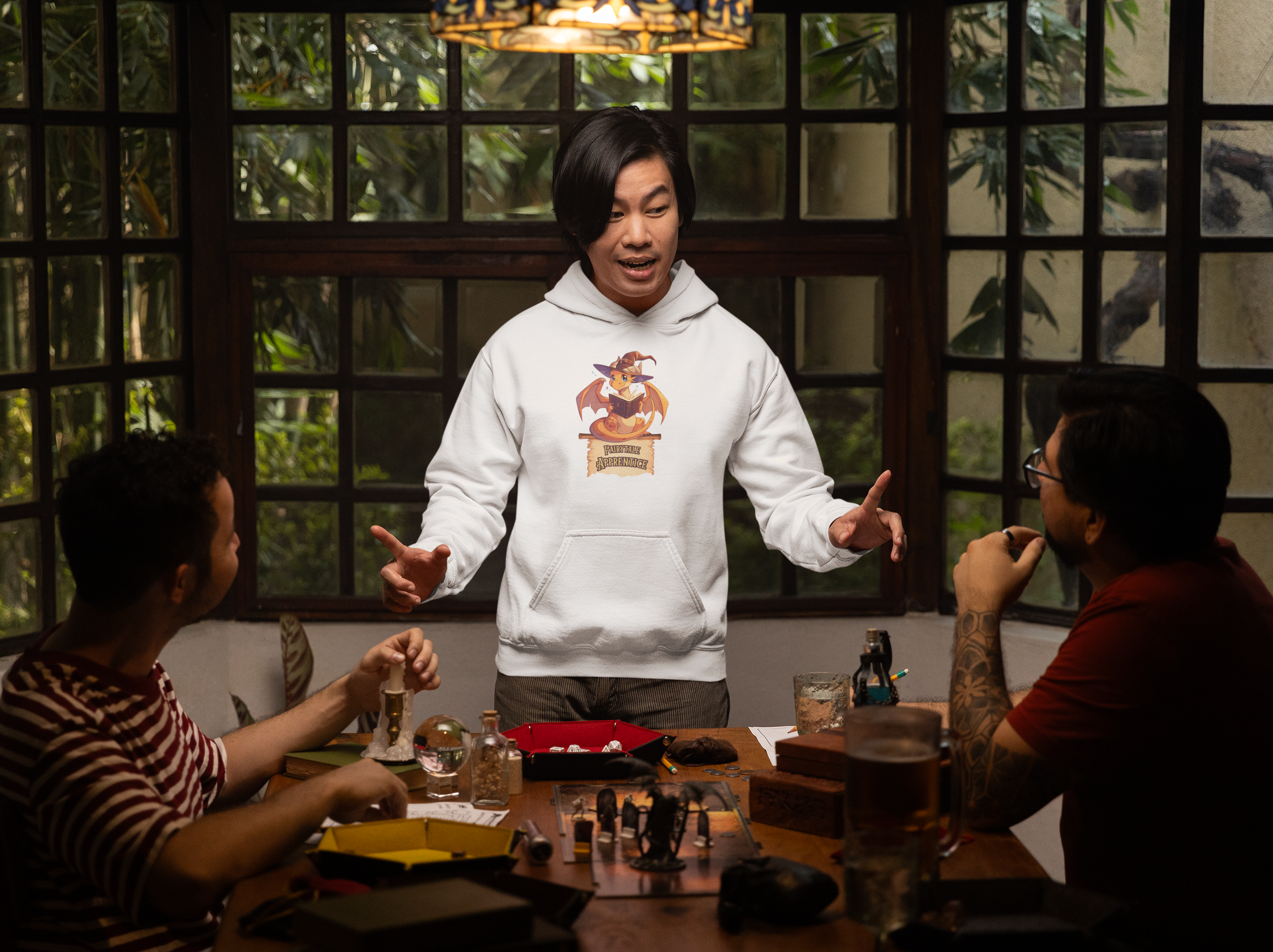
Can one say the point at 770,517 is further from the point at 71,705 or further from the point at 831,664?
the point at 71,705

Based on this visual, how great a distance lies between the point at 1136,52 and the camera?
11.8 feet

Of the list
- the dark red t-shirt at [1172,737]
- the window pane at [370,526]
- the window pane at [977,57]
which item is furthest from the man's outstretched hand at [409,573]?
the window pane at [977,57]

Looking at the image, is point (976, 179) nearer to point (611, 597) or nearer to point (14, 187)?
point (611, 597)

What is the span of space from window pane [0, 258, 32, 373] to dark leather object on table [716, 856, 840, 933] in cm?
262

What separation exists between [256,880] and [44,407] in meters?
2.17

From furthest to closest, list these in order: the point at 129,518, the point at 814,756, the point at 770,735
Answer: the point at 770,735
the point at 814,756
the point at 129,518

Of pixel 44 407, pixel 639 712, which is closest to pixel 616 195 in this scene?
pixel 639 712

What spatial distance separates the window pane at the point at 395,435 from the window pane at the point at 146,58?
100 centimetres

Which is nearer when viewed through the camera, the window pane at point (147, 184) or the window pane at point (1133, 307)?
the window pane at point (1133, 307)

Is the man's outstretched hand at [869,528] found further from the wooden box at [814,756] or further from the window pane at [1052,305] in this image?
the window pane at [1052,305]

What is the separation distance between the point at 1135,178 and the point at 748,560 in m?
1.54

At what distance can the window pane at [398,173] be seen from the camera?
3.88m

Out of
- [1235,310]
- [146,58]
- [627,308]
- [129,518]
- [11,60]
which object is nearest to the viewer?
[129,518]

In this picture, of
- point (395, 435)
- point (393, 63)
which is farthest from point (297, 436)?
point (393, 63)
